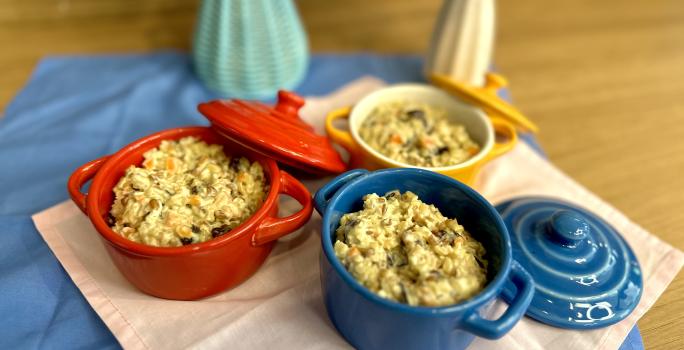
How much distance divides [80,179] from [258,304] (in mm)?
352

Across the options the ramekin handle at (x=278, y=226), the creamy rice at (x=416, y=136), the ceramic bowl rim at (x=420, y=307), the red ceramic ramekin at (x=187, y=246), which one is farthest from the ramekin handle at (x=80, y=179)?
the creamy rice at (x=416, y=136)

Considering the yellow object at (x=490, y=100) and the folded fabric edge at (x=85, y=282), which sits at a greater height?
the yellow object at (x=490, y=100)

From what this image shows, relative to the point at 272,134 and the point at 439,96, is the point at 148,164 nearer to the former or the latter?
the point at 272,134

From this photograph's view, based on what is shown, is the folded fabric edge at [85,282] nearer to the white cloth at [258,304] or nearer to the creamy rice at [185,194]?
the white cloth at [258,304]

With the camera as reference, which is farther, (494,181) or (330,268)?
(494,181)

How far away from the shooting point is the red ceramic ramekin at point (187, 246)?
729 millimetres

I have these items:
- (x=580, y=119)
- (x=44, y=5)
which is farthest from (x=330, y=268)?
(x=44, y=5)

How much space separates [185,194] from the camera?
0.82 metres

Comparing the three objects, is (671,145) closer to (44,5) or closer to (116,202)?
(116,202)

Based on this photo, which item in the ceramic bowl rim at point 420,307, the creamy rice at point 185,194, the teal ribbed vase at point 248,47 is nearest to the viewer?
the ceramic bowl rim at point 420,307

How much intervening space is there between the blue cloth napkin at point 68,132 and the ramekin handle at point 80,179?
0.50 feet

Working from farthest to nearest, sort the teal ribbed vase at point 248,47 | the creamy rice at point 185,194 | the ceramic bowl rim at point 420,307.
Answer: the teal ribbed vase at point 248,47, the creamy rice at point 185,194, the ceramic bowl rim at point 420,307

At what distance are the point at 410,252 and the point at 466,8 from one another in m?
0.69

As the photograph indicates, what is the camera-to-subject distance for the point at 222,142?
937 millimetres
